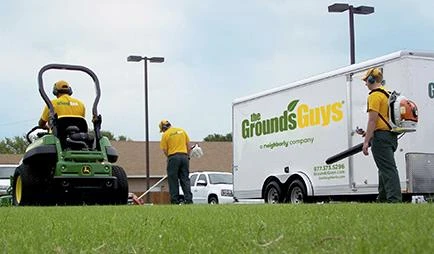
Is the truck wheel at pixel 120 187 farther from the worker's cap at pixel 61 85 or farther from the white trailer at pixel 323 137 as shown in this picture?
the white trailer at pixel 323 137

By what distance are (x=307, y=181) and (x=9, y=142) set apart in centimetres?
6954

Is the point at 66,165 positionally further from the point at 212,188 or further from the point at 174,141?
the point at 212,188

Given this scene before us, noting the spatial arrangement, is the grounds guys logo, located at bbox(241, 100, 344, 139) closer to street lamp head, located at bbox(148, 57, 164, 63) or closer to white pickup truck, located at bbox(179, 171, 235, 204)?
white pickup truck, located at bbox(179, 171, 235, 204)

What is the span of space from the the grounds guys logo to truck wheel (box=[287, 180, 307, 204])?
1.27 metres

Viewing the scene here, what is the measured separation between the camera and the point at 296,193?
16.8 metres

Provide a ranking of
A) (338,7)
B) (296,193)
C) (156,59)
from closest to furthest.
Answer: (296,193) → (338,7) → (156,59)

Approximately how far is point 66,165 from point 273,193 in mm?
6836

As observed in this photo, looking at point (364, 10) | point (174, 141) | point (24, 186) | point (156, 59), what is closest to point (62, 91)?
point (24, 186)

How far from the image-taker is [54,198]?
41.1 feet

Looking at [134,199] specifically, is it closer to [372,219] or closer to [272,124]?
[272,124]

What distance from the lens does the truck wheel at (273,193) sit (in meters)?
17.2

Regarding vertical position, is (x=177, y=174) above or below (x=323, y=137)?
below

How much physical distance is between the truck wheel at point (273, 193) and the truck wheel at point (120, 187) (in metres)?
4.95

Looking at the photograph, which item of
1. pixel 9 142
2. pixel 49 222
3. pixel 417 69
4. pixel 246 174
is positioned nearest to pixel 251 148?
pixel 246 174
